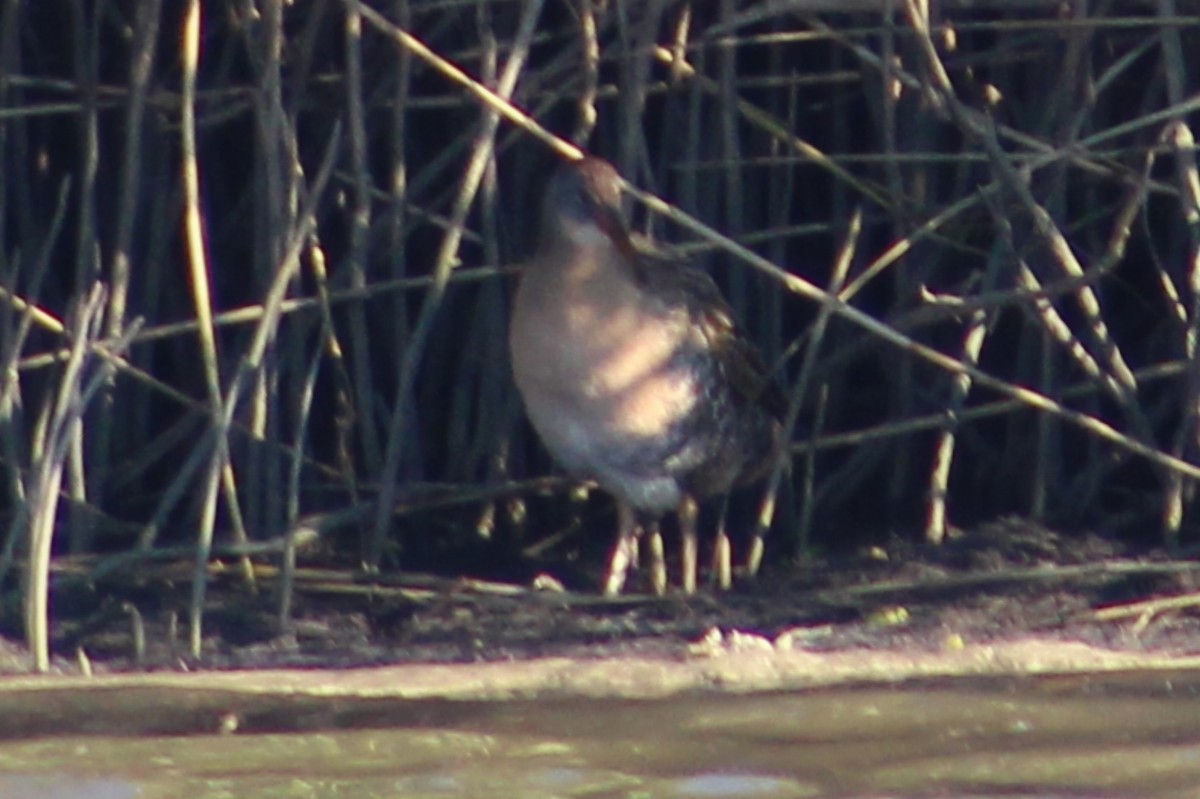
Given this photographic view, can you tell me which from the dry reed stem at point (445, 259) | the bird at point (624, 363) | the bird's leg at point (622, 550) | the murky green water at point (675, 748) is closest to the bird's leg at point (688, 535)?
the bird at point (624, 363)

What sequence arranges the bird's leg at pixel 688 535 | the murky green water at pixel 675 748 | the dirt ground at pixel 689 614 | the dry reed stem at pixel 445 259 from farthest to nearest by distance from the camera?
the bird's leg at pixel 688 535 → the dry reed stem at pixel 445 259 → the dirt ground at pixel 689 614 → the murky green water at pixel 675 748

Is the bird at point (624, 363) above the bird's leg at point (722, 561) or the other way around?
above

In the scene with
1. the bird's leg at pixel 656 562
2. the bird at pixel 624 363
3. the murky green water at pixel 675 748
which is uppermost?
the bird at pixel 624 363

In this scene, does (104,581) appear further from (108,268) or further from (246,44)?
(246,44)

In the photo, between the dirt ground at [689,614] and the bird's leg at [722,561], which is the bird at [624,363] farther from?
the dirt ground at [689,614]

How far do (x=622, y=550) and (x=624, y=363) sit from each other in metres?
0.51

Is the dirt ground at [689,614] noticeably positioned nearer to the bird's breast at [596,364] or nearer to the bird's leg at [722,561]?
the bird's leg at [722,561]

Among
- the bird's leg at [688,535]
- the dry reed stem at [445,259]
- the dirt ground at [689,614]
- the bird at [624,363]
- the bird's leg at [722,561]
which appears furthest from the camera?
the bird's leg at [688,535]

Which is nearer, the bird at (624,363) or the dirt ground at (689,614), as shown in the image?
the dirt ground at (689,614)

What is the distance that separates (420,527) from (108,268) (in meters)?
1.13

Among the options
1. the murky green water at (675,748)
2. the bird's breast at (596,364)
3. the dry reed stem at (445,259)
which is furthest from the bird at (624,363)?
the murky green water at (675,748)

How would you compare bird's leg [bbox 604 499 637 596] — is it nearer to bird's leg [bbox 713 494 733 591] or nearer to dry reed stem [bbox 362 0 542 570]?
bird's leg [bbox 713 494 733 591]

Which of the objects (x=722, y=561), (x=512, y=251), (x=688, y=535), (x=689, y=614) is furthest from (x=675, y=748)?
(x=512, y=251)

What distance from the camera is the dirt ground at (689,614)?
5.19 meters
